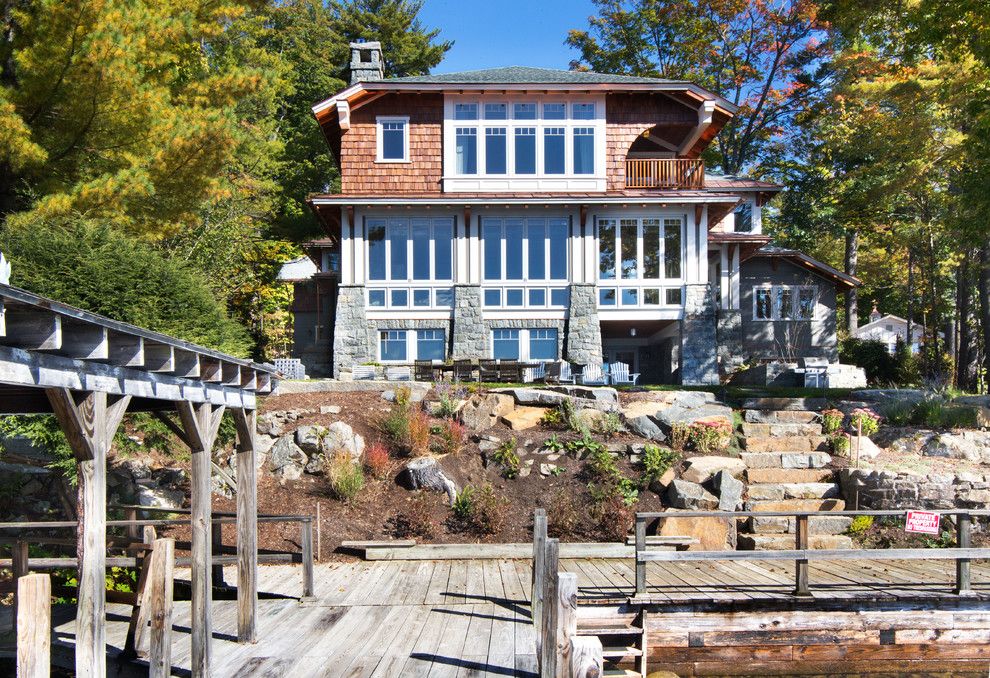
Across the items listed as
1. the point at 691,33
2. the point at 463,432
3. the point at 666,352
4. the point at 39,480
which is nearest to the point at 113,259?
the point at 39,480

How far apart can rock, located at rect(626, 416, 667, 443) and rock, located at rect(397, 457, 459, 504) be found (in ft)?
12.9

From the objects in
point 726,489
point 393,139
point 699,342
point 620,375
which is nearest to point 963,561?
point 726,489

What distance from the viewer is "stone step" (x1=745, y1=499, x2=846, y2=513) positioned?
536 inches

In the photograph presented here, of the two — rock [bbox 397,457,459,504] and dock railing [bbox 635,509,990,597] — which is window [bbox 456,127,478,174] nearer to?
rock [bbox 397,457,459,504]

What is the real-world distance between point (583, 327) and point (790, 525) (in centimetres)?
977

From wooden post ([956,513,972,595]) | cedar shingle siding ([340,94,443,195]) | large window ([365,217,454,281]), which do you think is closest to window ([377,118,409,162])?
cedar shingle siding ([340,94,443,195])

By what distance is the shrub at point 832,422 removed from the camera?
632 inches

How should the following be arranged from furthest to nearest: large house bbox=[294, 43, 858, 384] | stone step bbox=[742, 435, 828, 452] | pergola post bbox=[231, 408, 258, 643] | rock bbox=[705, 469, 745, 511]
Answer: large house bbox=[294, 43, 858, 384] → stone step bbox=[742, 435, 828, 452] → rock bbox=[705, 469, 745, 511] → pergola post bbox=[231, 408, 258, 643]

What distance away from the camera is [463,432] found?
50.4 feet

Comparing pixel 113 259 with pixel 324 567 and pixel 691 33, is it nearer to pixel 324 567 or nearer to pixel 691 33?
pixel 324 567

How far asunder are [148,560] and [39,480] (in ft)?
23.4

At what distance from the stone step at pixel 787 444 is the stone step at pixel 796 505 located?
1.66 m

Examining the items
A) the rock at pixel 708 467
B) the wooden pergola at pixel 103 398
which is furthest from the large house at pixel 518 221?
the wooden pergola at pixel 103 398

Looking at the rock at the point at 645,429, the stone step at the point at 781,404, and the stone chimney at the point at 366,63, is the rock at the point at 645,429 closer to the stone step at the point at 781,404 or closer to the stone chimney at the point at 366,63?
the stone step at the point at 781,404
